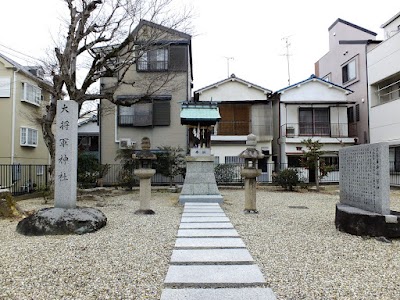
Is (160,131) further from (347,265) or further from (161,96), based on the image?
(347,265)

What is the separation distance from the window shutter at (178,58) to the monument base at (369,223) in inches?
630

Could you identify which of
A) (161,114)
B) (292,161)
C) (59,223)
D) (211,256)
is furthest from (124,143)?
(211,256)

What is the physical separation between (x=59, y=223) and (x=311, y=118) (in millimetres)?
19933

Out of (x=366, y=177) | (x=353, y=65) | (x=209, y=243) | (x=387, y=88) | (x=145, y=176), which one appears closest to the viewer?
(x=209, y=243)

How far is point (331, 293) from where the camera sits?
328cm

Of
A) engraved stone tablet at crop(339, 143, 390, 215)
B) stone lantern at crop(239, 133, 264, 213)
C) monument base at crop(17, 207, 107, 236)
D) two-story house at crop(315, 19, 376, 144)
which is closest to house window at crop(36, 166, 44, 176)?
monument base at crop(17, 207, 107, 236)

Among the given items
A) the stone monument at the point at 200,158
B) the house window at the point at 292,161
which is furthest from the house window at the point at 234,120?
the stone monument at the point at 200,158

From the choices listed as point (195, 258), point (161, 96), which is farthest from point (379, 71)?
point (195, 258)

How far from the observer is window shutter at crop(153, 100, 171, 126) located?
20.0 meters

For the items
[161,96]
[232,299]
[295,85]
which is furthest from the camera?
[295,85]

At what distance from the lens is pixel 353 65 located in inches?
844

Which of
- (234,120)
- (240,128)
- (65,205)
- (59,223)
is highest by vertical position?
(234,120)

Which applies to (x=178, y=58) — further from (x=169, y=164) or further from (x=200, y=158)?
(x=200, y=158)

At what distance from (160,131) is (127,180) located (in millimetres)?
4777
